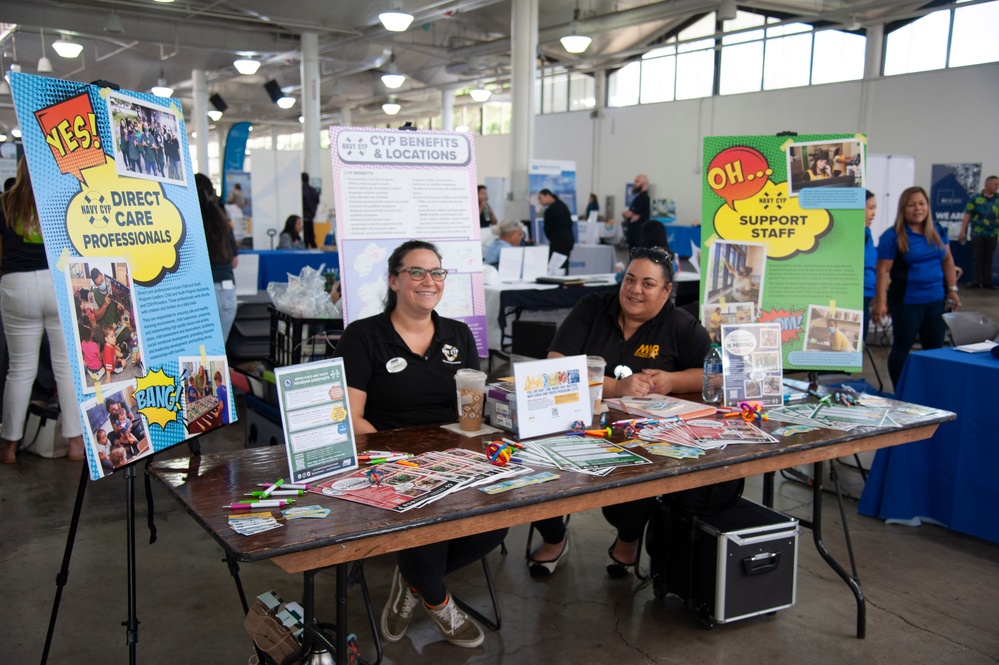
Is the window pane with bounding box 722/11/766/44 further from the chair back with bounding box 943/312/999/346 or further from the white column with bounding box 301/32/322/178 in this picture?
the chair back with bounding box 943/312/999/346

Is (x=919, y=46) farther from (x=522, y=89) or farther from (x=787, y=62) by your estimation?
(x=522, y=89)

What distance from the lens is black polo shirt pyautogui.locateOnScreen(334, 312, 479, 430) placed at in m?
2.54

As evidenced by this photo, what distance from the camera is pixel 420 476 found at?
1.93 meters

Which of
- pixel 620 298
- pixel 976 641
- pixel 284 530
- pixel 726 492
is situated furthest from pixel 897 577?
pixel 284 530

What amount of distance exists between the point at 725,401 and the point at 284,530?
1589 millimetres

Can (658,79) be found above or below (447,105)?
above

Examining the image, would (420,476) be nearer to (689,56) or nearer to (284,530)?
(284,530)

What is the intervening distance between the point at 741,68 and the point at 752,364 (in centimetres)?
1436

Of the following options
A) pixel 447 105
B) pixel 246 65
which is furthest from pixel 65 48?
pixel 447 105

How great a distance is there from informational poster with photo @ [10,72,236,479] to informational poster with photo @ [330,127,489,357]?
3.29 feet

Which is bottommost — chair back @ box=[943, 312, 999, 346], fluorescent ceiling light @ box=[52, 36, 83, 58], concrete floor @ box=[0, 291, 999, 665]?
concrete floor @ box=[0, 291, 999, 665]

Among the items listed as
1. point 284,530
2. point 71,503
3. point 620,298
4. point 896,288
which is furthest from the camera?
point 896,288

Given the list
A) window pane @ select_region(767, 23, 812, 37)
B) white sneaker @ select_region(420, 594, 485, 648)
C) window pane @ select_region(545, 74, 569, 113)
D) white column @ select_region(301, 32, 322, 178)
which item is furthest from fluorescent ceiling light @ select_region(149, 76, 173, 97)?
white sneaker @ select_region(420, 594, 485, 648)

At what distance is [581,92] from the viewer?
19.0 meters
